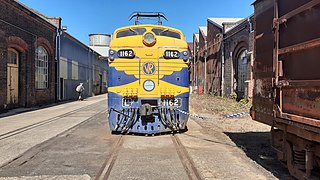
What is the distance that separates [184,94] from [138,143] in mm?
2283

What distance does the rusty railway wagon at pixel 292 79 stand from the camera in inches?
167

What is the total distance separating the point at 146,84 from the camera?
9297 mm

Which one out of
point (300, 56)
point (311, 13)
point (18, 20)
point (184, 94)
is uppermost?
point (18, 20)

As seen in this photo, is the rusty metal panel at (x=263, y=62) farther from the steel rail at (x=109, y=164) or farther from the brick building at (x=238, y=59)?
the brick building at (x=238, y=59)

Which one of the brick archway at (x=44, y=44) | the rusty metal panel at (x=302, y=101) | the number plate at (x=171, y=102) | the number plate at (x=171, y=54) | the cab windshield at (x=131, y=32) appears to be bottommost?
the number plate at (x=171, y=102)

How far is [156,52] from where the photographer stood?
9.38 meters

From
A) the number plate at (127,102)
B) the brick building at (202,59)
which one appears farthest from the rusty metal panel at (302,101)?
the brick building at (202,59)

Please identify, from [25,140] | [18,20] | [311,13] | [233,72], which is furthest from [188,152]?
[233,72]

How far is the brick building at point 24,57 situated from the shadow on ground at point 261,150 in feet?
41.8

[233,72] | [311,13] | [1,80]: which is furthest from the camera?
[233,72]

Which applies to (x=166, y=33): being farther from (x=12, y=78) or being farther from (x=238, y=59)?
(x=238, y=59)

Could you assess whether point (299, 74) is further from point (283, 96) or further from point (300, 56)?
point (283, 96)

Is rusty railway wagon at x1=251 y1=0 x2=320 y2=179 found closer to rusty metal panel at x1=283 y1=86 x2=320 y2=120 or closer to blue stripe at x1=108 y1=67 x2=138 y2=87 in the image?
rusty metal panel at x1=283 y1=86 x2=320 y2=120

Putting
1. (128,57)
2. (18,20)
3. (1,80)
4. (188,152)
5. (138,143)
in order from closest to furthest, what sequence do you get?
1. (188,152)
2. (138,143)
3. (128,57)
4. (1,80)
5. (18,20)
